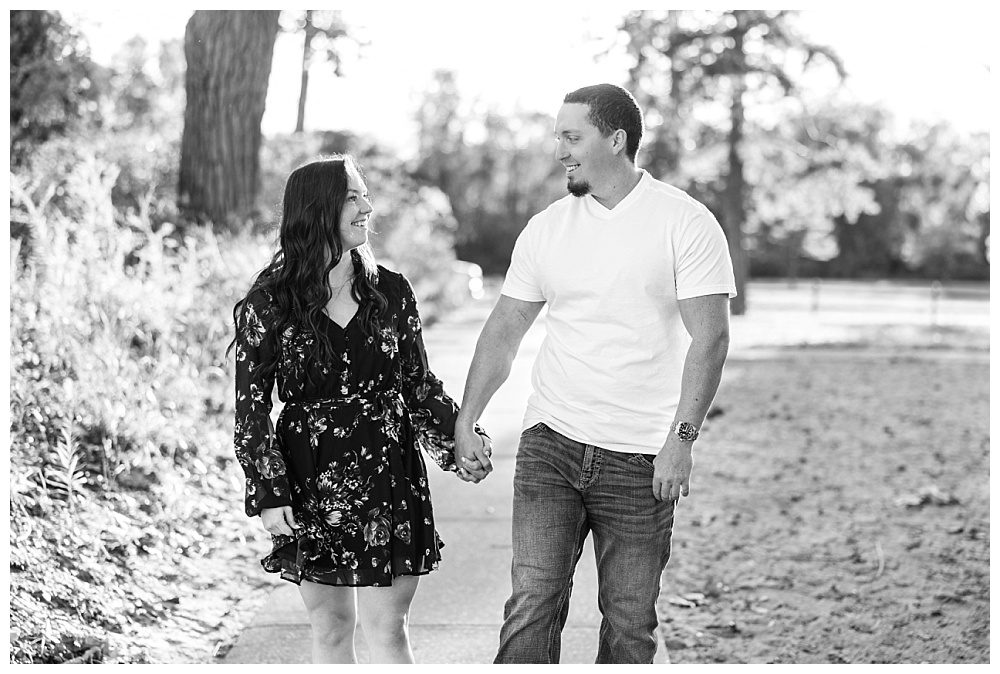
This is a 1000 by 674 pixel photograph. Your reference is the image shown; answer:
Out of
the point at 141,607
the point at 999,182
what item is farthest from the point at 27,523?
the point at 999,182

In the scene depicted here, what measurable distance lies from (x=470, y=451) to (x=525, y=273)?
58cm

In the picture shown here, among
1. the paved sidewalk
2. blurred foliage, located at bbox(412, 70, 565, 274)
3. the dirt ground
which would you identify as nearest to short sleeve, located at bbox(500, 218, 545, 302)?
the paved sidewalk

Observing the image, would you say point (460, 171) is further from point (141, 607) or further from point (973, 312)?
point (141, 607)

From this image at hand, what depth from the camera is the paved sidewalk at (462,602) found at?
440cm

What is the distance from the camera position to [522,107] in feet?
193

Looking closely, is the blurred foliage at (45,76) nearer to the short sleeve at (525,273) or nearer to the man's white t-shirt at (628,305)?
the short sleeve at (525,273)

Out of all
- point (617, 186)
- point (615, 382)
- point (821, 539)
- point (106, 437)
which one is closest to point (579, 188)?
point (617, 186)

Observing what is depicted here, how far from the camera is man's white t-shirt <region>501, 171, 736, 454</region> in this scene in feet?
10.6

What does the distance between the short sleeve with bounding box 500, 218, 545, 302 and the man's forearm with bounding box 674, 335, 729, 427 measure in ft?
1.85

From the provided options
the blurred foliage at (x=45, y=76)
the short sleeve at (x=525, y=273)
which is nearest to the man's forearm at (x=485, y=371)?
the short sleeve at (x=525, y=273)

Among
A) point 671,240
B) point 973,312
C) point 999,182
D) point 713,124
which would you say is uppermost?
point 713,124

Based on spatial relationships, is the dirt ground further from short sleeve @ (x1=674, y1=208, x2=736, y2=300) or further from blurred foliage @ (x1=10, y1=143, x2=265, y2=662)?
blurred foliage @ (x1=10, y1=143, x2=265, y2=662)

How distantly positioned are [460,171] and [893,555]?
53.7 meters

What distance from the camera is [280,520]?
3.18 metres
